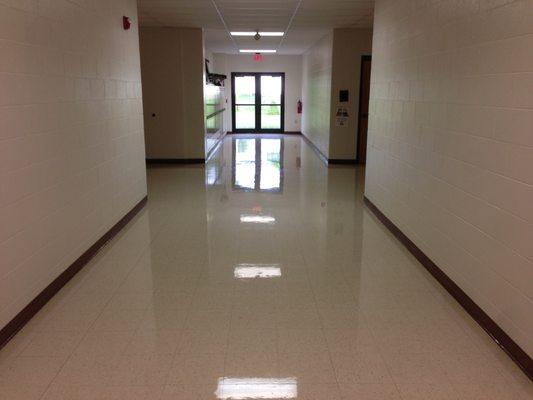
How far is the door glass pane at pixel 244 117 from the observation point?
17.3 metres

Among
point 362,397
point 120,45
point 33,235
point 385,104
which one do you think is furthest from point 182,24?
point 362,397

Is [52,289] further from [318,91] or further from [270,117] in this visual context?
[270,117]

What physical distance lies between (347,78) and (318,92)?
2.33 meters

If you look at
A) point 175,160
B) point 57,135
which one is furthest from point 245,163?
point 57,135

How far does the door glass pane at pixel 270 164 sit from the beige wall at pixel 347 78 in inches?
51.7

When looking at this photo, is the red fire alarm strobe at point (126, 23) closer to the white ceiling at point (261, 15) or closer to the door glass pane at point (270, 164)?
the white ceiling at point (261, 15)

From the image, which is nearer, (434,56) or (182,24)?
(434,56)

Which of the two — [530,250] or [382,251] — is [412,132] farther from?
[530,250]

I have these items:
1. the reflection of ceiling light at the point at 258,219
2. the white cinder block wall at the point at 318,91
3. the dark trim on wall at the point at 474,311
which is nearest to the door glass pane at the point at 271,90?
the white cinder block wall at the point at 318,91

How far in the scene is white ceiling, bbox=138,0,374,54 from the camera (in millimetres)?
6699

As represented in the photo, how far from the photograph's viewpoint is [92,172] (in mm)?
4355

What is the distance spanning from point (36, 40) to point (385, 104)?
3741mm

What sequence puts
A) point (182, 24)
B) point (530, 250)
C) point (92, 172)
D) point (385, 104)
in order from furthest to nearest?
point (182, 24) → point (385, 104) → point (92, 172) → point (530, 250)

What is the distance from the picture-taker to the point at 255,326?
9.89ft
